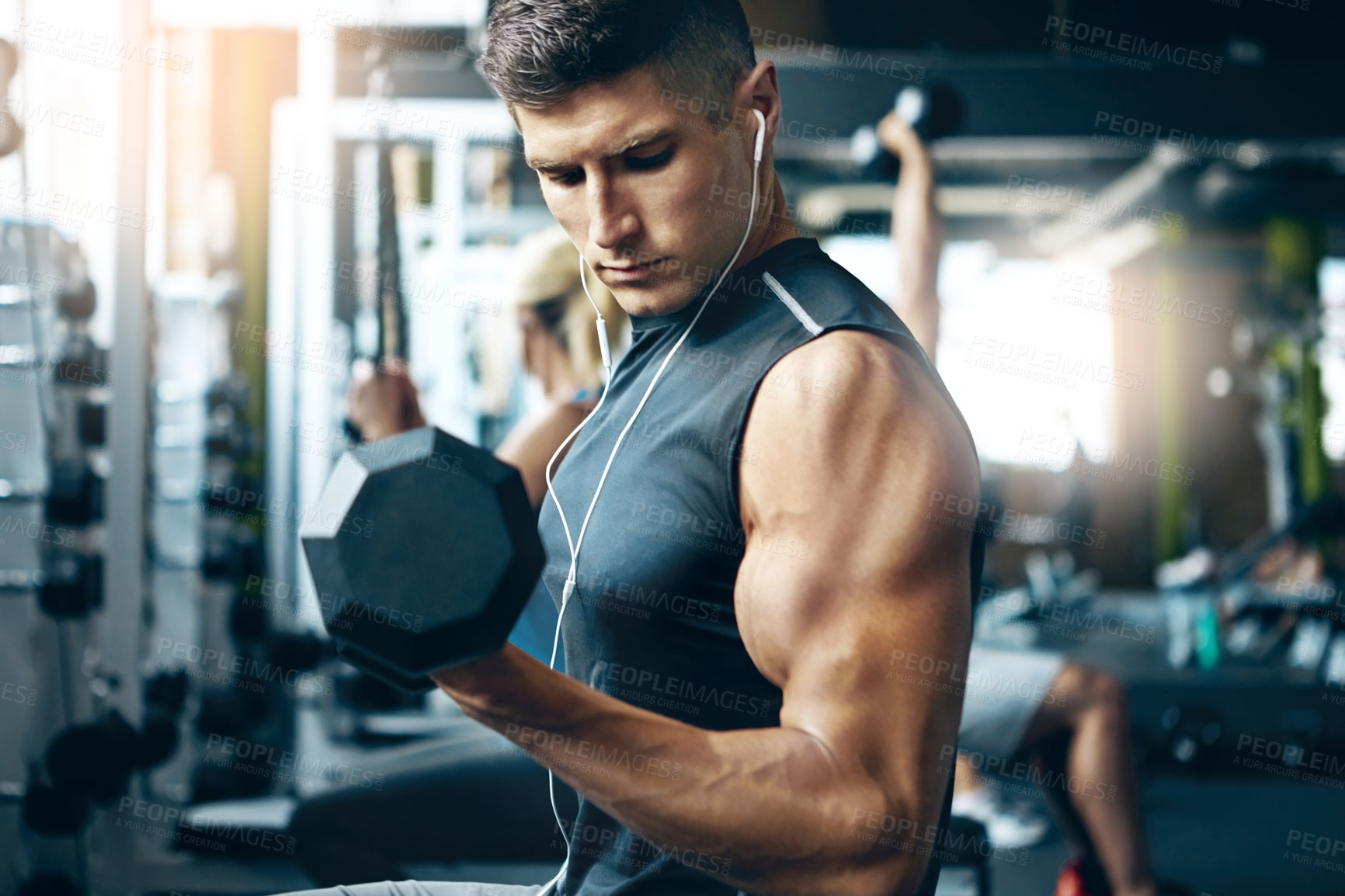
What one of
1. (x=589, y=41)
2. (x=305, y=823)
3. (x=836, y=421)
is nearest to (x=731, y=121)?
(x=589, y=41)

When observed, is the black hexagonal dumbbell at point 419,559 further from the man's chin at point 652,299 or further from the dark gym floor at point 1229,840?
the dark gym floor at point 1229,840

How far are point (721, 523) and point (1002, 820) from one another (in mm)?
2789

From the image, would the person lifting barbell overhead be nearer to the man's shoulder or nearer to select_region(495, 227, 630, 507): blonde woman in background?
select_region(495, 227, 630, 507): blonde woman in background

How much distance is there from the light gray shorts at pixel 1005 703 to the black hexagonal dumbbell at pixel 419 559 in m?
1.49

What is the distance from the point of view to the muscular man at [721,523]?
549 mm

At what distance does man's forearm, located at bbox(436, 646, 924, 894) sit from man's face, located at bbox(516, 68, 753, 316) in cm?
35

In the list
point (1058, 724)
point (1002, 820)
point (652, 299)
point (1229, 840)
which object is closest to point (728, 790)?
point (652, 299)

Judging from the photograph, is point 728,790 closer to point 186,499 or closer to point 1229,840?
point 186,499

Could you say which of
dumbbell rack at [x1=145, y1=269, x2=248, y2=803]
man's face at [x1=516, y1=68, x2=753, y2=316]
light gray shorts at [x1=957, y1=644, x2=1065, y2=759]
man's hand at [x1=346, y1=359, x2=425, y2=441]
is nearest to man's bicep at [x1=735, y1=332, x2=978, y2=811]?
man's face at [x1=516, y1=68, x2=753, y2=316]

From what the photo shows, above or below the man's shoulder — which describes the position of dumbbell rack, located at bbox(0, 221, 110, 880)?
below

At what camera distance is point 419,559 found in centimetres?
43

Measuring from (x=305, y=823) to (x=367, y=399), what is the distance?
86cm

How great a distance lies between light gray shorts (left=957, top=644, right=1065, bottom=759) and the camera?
1791mm

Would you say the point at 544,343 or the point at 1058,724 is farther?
the point at 544,343
